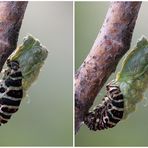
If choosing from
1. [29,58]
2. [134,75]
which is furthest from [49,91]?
[134,75]

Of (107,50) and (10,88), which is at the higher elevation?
(107,50)

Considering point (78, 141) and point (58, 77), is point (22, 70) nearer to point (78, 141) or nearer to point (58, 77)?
point (58, 77)

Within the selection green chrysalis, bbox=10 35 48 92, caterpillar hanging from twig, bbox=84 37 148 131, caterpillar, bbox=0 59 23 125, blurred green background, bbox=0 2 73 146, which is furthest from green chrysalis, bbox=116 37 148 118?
caterpillar, bbox=0 59 23 125

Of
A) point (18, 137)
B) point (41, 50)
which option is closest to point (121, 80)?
point (41, 50)

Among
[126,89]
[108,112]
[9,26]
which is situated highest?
[9,26]

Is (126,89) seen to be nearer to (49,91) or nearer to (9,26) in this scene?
(49,91)
